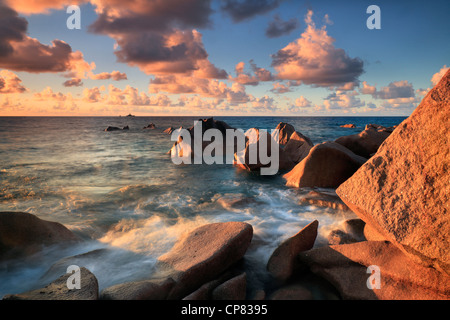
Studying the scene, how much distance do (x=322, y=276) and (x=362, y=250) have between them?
2.17 feet

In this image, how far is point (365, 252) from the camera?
3227 mm

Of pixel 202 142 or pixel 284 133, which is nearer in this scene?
pixel 202 142

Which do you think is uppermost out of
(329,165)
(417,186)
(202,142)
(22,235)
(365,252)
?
(202,142)

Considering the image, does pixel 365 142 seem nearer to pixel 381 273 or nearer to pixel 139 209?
pixel 381 273

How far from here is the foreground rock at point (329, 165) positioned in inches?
267

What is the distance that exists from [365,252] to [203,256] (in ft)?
6.94

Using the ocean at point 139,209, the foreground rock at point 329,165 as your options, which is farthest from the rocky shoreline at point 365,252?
the foreground rock at point 329,165

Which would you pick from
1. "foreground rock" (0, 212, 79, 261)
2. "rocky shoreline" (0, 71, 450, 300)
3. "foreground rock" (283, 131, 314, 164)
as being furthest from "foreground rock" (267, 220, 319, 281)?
"foreground rock" (283, 131, 314, 164)

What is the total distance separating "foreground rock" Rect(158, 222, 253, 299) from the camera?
118 inches

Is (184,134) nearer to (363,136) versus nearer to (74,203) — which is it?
(74,203)

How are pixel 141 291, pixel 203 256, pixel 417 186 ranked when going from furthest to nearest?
pixel 203 256 < pixel 417 186 < pixel 141 291

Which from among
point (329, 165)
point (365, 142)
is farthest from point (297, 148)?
point (329, 165)

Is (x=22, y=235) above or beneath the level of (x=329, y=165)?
beneath
